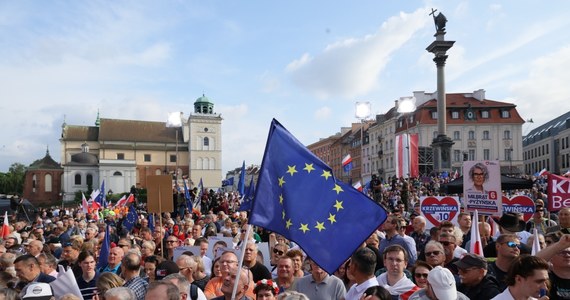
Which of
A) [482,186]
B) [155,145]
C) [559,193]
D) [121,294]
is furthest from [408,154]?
[155,145]

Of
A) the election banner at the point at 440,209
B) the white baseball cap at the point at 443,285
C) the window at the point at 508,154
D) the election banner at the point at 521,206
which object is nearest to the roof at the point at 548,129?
the window at the point at 508,154

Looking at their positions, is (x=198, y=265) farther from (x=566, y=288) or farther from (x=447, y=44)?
(x=447, y=44)

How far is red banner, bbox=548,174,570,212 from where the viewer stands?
9773mm

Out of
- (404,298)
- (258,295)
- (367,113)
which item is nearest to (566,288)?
(404,298)

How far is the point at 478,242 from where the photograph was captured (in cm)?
684

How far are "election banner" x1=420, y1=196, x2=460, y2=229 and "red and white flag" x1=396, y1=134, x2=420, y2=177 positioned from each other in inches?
427

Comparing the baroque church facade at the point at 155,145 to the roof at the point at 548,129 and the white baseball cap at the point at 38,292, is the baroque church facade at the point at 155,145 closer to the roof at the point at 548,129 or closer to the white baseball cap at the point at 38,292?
the roof at the point at 548,129

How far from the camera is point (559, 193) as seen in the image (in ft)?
32.2

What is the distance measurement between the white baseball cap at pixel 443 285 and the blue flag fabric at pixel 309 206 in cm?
75

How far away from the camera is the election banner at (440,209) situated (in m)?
10.8

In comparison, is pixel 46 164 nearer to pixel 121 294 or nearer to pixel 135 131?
pixel 135 131

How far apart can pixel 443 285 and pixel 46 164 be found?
10419cm

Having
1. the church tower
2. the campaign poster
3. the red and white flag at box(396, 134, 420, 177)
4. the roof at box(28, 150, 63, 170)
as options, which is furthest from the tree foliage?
the campaign poster

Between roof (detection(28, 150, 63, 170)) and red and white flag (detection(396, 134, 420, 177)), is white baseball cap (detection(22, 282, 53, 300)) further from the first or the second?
roof (detection(28, 150, 63, 170))
